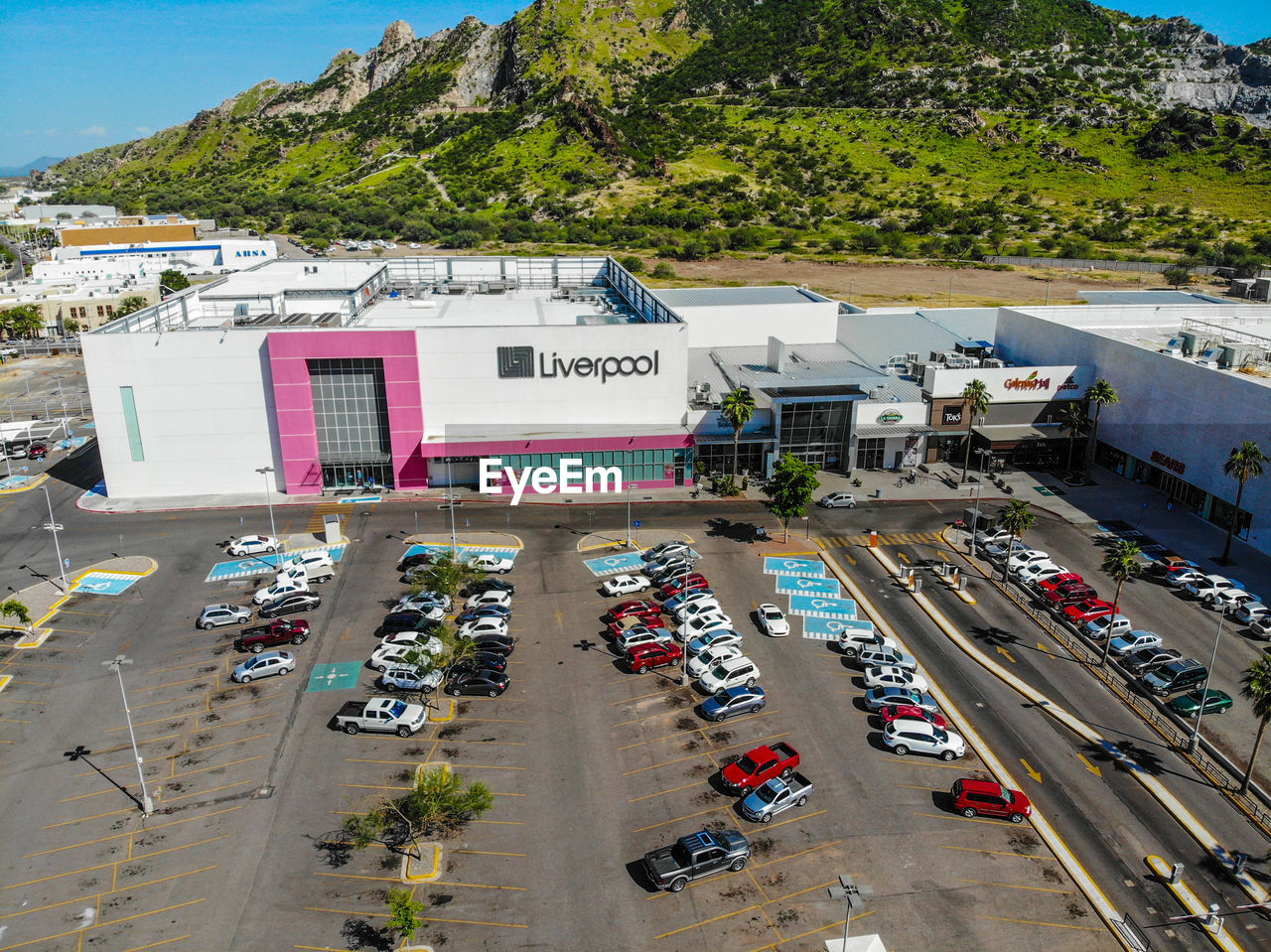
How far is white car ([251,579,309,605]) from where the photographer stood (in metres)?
55.1

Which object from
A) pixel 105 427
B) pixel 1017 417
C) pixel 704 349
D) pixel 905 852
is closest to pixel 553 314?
pixel 704 349

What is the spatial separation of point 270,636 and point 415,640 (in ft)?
27.5

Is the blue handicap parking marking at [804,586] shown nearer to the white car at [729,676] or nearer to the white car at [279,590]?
the white car at [729,676]

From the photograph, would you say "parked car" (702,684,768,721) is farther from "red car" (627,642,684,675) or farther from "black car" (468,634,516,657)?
"black car" (468,634,516,657)

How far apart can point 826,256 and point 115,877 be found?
167483 mm

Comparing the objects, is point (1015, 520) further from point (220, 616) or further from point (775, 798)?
point (220, 616)

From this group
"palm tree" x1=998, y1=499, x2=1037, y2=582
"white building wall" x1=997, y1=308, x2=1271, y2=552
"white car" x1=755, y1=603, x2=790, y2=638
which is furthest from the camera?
"white building wall" x1=997, y1=308, x2=1271, y2=552

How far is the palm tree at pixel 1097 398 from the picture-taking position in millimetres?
72562

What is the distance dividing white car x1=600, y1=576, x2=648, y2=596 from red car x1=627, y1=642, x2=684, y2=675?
8109mm

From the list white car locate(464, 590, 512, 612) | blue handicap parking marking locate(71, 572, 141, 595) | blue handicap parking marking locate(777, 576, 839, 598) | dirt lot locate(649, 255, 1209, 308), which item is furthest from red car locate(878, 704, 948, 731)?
dirt lot locate(649, 255, 1209, 308)

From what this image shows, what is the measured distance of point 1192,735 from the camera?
43000 millimetres

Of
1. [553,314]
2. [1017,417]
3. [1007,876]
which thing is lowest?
[1007,876]

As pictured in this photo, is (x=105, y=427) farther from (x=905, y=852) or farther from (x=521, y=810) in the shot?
(x=905, y=852)

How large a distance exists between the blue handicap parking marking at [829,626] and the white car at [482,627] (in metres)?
18.5
